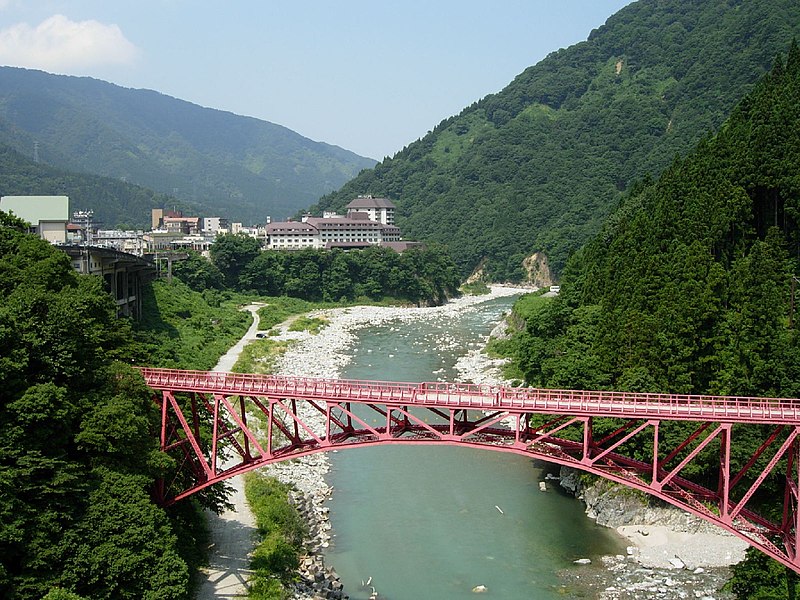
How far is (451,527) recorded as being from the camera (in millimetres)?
35031

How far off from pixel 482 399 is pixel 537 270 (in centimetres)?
11883

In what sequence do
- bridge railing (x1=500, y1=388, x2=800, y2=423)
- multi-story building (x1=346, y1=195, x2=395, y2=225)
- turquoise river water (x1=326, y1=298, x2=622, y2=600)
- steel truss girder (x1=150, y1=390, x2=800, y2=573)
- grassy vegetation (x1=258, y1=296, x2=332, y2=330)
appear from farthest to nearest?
multi-story building (x1=346, y1=195, x2=395, y2=225) < grassy vegetation (x1=258, y1=296, x2=332, y2=330) < turquoise river water (x1=326, y1=298, x2=622, y2=600) < bridge railing (x1=500, y1=388, x2=800, y2=423) < steel truss girder (x1=150, y1=390, x2=800, y2=573)

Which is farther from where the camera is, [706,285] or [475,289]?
[475,289]

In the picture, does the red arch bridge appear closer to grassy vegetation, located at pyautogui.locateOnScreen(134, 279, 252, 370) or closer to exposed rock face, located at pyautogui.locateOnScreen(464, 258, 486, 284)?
grassy vegetation, located at pyautogui.locateOnScreen(134, 279, 252, 370)

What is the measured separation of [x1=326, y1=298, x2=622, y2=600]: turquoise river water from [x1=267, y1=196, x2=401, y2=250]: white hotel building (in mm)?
88976

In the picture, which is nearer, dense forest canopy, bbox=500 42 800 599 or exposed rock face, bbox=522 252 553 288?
dense forest canopy, bbox=500 42 800 599

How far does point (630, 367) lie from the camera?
3791 centimetres

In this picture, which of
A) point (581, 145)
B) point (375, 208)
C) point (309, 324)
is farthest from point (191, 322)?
point (581, 145)

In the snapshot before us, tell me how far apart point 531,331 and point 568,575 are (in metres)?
27.0

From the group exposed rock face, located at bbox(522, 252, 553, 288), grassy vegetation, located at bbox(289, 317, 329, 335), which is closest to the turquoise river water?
grassy vegetation, located at bbox(289, 317, 329, 335)

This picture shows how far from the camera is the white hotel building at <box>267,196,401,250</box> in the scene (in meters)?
132

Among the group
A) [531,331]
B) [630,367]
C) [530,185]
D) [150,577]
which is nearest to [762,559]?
[630,367]

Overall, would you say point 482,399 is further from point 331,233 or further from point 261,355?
point 331,233

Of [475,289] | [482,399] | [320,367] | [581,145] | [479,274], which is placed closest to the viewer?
[482,399]
